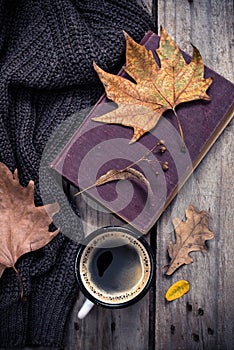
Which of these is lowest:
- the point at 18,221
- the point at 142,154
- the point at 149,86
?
the point at 18,221

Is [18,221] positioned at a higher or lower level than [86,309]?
higher

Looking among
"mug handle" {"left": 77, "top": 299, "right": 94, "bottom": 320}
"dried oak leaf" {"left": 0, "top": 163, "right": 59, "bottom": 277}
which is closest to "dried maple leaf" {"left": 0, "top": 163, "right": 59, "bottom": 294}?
"dried oak leaf" {"left": 0, "top": 163, "right": 59, "bottom": 277}

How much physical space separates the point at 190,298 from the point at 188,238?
0.38 ft

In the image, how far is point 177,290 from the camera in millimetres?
1017

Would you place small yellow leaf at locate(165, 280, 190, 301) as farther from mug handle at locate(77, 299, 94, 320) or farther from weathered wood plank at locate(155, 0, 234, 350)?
mug handle at locate(77, 299, 94, 320)

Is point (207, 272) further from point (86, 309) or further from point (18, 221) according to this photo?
point (18, 221)

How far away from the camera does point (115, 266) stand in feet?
3.10

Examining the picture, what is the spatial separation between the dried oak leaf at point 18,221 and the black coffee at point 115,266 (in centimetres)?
9

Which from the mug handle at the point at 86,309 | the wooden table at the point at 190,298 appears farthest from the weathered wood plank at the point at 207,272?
the mug handle at the point at 86,309

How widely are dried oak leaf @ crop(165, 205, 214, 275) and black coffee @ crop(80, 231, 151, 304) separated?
0.09 m

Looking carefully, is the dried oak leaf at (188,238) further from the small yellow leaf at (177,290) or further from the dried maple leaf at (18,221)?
the dried maple leaf at (18,221)

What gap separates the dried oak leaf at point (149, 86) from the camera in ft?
3.18

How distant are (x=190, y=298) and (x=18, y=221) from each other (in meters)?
0.36

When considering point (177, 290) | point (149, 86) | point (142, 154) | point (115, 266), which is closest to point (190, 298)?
point (177, 290)
